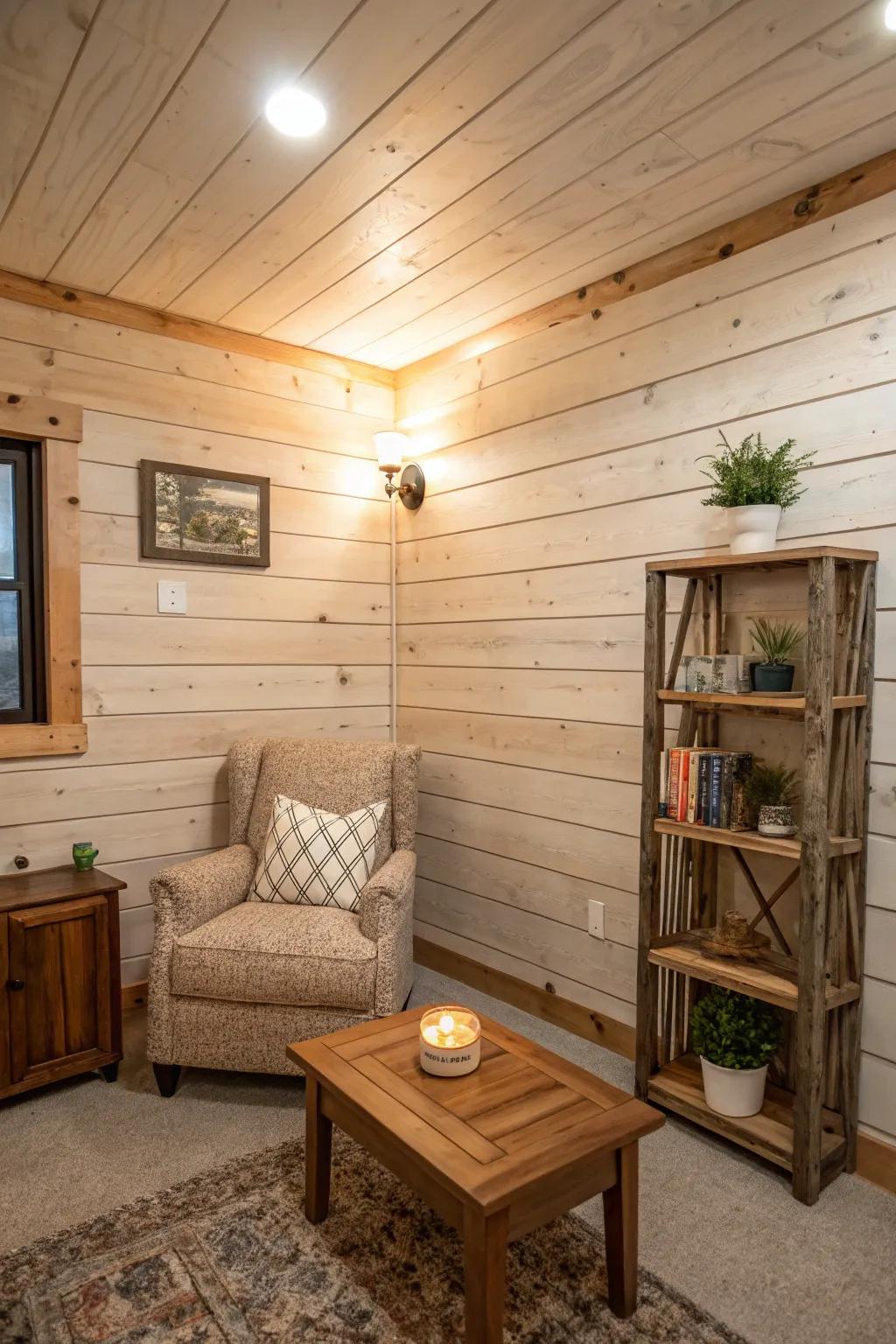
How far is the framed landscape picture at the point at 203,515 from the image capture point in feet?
9.82

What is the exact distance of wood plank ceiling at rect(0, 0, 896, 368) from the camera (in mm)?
1608

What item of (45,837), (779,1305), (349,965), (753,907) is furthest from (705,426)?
(45,837)

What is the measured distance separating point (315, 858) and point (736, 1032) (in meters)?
1.33

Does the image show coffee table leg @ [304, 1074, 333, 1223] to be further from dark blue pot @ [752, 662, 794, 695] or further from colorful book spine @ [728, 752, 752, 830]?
dark blue pot @ [752, 662, 794, 695]

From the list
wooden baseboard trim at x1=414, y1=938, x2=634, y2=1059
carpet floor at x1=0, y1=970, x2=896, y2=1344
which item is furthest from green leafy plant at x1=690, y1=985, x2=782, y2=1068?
wooden baseboard trim at x1=414, y1=938, x2=634, y2=1059

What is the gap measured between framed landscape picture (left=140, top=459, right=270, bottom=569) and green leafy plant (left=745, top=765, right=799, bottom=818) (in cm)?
197

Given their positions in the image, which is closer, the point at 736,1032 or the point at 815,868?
the point at 815,868

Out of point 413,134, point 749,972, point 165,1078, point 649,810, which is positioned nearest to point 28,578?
point 165,1078

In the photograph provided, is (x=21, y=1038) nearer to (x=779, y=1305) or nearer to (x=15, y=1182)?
(x=15, y=1182)

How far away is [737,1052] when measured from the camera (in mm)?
2162

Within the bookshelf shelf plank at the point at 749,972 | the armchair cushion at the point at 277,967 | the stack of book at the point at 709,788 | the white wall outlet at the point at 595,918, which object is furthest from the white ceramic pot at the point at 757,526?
the armchair cushion at the point at 277,967

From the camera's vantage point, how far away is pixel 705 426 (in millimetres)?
2469

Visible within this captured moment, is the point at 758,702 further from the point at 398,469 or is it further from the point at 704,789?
the point at 398,469

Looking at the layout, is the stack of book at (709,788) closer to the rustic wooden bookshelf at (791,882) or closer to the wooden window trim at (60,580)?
the rustic wooden bookshelf at (791,882)
